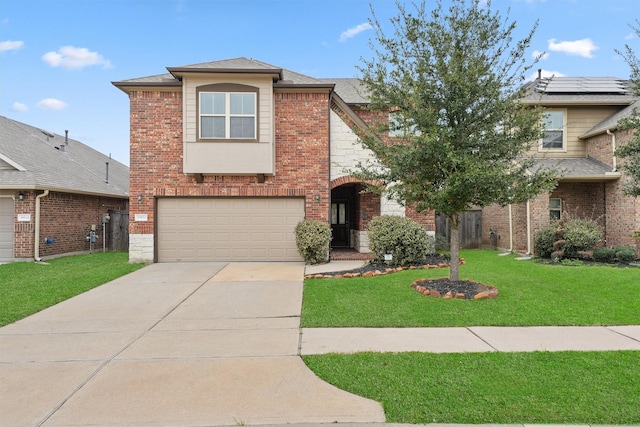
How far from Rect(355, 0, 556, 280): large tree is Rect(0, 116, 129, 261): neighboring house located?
11837 millimetres

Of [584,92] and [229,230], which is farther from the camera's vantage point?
[584,92]

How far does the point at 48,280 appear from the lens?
29.3ft

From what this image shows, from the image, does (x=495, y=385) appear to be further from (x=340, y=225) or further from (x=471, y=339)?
(x=340, y=225)

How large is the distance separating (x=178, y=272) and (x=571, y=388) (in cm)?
914

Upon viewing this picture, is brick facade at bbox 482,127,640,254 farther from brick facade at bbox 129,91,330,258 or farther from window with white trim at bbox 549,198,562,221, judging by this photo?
brick facade at bbox 129,91,330,258

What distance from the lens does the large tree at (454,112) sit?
264 inches

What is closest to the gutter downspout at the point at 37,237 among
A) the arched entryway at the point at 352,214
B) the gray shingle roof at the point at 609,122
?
the arched entryway at the point at 352,214

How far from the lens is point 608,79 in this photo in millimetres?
14961

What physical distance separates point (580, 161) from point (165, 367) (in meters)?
15.5

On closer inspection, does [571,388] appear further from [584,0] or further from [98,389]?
[584,0]

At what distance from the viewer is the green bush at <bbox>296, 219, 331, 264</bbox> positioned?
35.9ft

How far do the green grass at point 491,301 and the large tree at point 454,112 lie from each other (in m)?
1.89

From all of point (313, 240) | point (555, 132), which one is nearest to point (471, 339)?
point (313, 240)

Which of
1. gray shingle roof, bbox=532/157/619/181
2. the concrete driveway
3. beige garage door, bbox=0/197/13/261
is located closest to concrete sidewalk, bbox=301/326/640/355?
the concrete driveway
